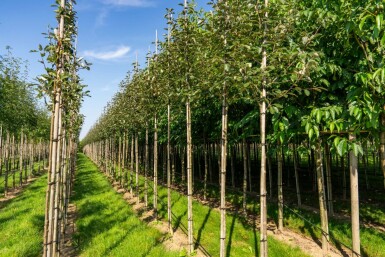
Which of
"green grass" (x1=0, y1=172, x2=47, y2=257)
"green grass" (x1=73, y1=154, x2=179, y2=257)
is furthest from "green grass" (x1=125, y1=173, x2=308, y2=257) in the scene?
"green grass" (x1=0, y1=172, x2=47, y2=257)

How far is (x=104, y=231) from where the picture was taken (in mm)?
10508

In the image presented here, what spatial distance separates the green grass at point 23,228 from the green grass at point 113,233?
52.4 inches

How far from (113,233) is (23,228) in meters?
3.44

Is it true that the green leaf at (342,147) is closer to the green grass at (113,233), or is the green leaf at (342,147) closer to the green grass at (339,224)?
the green grass at (339,224)

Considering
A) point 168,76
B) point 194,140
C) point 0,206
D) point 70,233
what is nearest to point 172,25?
point 168,76

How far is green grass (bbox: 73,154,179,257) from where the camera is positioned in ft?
28.3

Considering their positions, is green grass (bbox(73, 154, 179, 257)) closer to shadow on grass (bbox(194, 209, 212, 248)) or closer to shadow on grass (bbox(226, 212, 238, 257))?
shadow on grass (bbox(194, 209, 212, 248))

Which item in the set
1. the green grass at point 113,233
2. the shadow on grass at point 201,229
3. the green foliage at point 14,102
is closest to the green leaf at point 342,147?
the green grass at point 113,233

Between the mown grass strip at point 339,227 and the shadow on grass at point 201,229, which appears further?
the shadow on grass at point 201,229

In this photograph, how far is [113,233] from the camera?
10.1 metres

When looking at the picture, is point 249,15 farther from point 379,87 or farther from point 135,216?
point 135,216

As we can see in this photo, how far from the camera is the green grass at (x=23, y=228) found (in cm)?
867

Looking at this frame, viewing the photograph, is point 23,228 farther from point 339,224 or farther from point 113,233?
point 339,224

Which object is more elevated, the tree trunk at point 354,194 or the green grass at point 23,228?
the tree trunk at point 354,194
